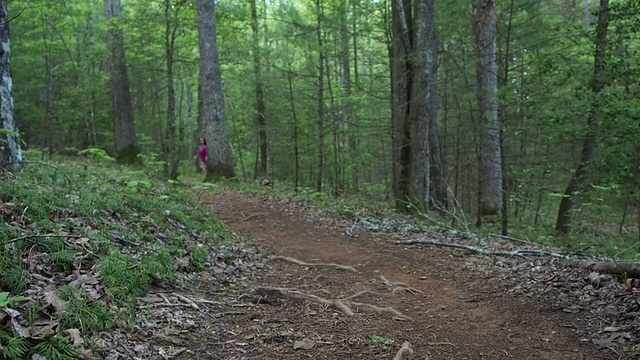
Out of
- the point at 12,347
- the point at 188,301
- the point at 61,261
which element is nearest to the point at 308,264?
the point at 188,301

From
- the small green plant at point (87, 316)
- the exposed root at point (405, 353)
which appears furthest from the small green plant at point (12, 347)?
the exposed root at point (405, 353)

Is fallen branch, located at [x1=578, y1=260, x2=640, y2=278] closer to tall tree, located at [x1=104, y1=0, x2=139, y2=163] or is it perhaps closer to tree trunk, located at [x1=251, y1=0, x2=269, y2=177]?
tree trunk, located at [x1=251, y1=0, x2=269, y2=177]

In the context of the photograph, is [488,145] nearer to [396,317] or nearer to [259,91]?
[396,317]

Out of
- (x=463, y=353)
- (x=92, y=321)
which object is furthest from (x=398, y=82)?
(x=92, y=321)

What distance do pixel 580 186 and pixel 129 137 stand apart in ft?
45.4

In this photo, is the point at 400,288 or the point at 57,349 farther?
the point at 400,288

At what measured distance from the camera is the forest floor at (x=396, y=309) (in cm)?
349

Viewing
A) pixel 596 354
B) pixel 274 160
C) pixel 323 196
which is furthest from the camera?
pixel 274 160

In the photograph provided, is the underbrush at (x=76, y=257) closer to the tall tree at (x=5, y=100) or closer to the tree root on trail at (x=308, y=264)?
the tall tree at (x=5, y=100)

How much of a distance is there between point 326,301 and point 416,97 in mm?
6641

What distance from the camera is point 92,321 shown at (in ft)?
9.58

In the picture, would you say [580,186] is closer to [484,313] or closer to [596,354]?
[484,313]

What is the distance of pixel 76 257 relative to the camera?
3.71 meters

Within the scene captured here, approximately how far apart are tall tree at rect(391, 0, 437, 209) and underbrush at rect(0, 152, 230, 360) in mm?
5633
